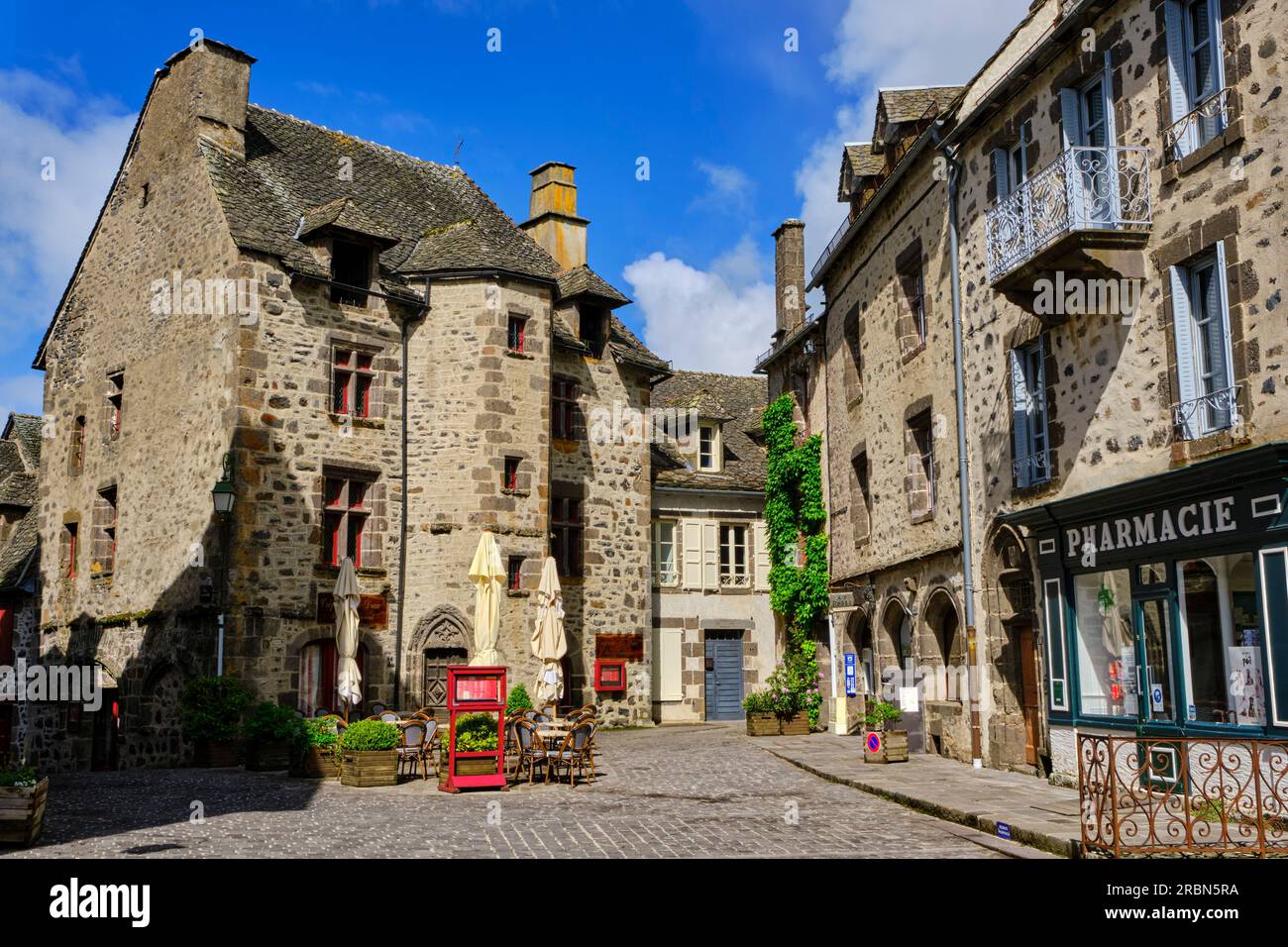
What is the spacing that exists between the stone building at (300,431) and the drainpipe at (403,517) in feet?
0.18

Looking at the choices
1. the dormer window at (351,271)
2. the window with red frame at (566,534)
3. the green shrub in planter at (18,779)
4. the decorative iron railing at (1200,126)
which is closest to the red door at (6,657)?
the dormer window at (351,271)

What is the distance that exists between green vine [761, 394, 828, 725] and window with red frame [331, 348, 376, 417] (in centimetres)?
911

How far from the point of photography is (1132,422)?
1252cm

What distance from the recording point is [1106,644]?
13086mm

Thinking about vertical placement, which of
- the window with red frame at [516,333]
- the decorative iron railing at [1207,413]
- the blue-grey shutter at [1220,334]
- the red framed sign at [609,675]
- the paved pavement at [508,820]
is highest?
the window with red frame at [516,333]

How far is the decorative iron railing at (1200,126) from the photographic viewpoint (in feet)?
36.4

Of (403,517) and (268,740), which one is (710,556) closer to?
(403,517)

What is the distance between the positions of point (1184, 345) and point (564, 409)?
16109mm

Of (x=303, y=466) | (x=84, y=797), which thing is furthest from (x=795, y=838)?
(x=303, y=466)

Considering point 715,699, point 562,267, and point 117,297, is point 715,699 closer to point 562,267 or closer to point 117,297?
point 562,267

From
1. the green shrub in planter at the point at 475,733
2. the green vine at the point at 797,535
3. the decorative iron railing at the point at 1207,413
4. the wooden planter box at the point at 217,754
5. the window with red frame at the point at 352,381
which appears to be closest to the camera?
the decorative iron railing at the point at 1207,413

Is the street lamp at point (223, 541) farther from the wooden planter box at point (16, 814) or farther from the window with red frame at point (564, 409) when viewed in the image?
the wooden planter box at point (16, 814)

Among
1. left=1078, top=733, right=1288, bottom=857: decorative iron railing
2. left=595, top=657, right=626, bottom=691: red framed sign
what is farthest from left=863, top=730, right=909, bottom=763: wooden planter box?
left=595, top=657, right=626, bottom=691: red framed sign
